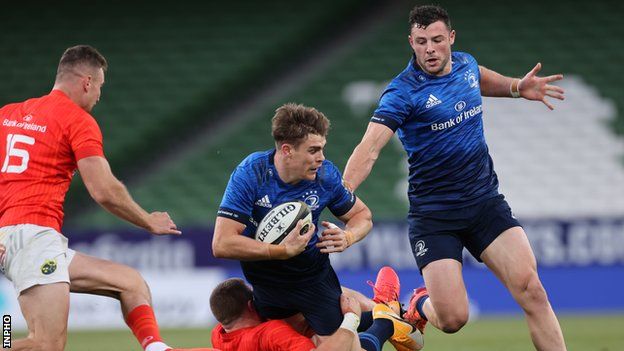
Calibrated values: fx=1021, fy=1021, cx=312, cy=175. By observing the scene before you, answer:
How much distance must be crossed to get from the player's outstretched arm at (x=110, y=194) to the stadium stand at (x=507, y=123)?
8.00 metres

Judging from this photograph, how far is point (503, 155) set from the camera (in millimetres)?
14781

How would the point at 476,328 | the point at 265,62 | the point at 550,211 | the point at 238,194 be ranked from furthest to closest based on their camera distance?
the point at 265,62 < the point at 550,211 < the point at 476,328 < the point at 238,194

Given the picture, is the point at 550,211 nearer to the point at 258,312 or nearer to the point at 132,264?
the point at 132,264

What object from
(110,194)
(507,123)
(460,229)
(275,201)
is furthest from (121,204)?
(507,123)

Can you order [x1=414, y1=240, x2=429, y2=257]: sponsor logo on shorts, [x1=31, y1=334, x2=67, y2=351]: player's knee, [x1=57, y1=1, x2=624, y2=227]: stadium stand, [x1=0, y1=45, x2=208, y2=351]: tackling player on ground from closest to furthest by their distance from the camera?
[x1=31, y1=334, x2=67, y2=351]: player's knee, [x1=0, y1=45, x2=208, y2=351]: tackling player on ground, [x1=414, y1=240, x2=429, y2=257]: sponsor logo on shorts, [x1=57, y1=1, x2=624, y2=227]: stadium stand

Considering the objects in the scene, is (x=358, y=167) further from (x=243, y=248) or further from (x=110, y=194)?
(x=110, y=194)

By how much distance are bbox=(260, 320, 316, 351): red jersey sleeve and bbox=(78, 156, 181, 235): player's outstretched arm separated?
941 mm

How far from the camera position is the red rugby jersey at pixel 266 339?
6.27m

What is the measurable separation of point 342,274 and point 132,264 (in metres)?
2.50

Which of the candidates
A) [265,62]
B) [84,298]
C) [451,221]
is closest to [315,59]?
[265,62]

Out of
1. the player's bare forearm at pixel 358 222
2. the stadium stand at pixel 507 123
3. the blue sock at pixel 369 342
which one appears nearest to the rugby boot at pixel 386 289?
the blue sock at pixel 369 342

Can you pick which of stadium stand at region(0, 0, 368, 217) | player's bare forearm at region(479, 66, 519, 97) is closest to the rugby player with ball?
player's bare forearm at region(479, 66, 519, 97)

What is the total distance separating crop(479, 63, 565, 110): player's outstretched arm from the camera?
275 inches

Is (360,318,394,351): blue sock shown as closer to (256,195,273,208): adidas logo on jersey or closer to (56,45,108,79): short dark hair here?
(256,195,273,208): adidas logo on jersey
